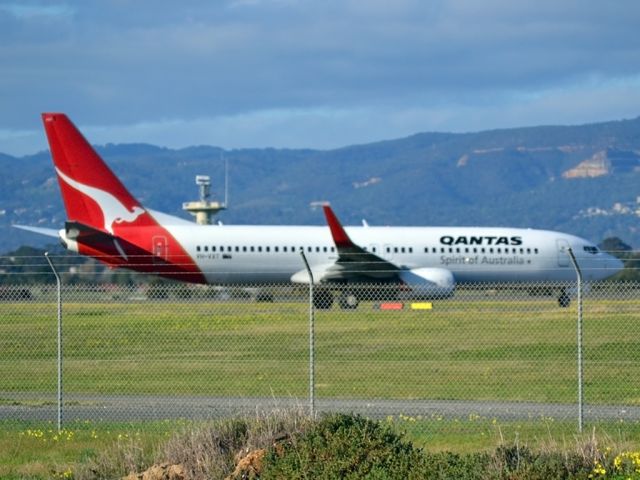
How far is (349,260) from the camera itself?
47219mm

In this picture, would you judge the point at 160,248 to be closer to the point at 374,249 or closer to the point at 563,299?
the point at 374,249

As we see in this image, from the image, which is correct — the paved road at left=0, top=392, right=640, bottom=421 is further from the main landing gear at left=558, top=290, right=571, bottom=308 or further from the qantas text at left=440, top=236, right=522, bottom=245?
the qantas text at left=440, top=236, right=522, bottom=245

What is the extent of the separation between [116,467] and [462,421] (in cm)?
575

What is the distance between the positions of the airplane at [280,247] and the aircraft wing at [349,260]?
5cm

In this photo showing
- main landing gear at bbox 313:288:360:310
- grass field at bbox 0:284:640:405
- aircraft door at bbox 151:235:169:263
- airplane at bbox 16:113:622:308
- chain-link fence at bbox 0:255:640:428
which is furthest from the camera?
aircraft door at bbox 151:235:169:263

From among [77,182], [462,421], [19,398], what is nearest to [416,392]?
[462,421]

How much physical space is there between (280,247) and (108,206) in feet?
21.5

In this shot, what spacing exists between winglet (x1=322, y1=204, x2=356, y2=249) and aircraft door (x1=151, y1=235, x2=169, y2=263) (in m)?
5.92

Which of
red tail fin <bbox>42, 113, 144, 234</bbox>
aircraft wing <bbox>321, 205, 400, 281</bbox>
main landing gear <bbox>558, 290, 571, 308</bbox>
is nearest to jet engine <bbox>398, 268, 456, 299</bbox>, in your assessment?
aircraft wing <bbox>321, 205, 400, 281</bbox>

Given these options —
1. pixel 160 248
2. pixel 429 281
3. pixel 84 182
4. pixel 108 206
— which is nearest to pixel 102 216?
pixel 108 206

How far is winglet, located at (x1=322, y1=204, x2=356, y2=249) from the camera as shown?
4491 centimetres

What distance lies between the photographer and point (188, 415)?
17.6 metres

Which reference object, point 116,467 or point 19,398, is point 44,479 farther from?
point 19,398

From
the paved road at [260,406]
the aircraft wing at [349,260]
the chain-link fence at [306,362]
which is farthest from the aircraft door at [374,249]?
the paved road at [260,406]
